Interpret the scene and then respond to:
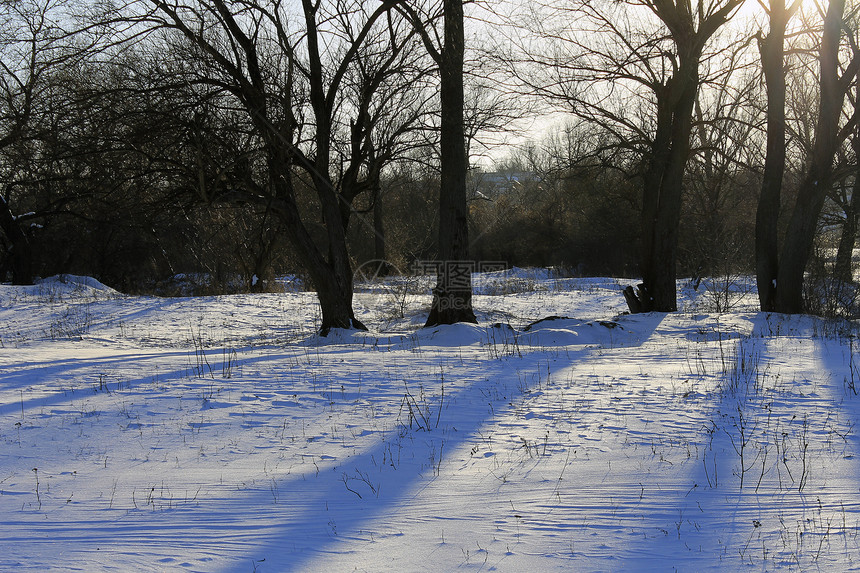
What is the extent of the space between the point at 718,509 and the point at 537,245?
1397 inches

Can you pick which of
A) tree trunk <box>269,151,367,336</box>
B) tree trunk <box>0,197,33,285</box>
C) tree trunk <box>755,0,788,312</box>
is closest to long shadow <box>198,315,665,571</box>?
tree trunk <box>269,151,367,336</box>

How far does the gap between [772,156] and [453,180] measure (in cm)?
741

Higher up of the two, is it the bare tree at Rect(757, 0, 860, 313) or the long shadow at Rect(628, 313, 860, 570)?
the bare tree at Rect(757, 0, 860, 313)

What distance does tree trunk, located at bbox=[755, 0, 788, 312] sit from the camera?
12984 millimetres

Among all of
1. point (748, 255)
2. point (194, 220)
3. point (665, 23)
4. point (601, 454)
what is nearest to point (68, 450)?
point (601, 454)

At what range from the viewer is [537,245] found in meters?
38.4

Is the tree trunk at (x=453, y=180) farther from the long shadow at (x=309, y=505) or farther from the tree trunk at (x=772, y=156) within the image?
the tree trunk at (x=772, y=156)

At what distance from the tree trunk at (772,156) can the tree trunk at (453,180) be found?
6.77 m

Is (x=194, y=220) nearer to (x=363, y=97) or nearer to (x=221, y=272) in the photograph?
(x=221, y=272)

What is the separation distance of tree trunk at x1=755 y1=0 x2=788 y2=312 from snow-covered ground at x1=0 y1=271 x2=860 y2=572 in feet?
18.0

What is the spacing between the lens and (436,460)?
444cm

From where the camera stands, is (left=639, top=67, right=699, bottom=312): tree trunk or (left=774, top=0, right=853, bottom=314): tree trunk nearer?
(left=774, top=0, right=853, bottom=314): tree trunk

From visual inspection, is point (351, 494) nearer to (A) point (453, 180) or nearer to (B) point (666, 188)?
(A) point (453, 180)

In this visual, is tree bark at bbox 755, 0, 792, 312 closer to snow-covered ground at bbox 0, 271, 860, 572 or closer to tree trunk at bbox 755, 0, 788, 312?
tree trunk at bbox 755, 0, 788, 312
